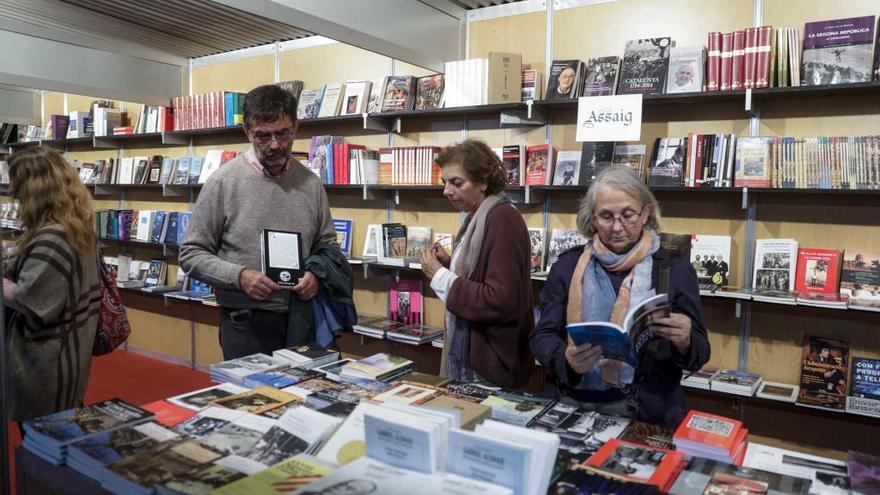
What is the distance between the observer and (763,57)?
121 inches

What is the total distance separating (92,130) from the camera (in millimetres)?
6738

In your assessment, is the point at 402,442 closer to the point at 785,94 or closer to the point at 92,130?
the point at 785,94

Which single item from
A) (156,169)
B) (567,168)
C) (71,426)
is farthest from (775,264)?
(156,169)

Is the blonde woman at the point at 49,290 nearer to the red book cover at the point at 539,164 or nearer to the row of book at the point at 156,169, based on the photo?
the red book cover at the point at 539,164

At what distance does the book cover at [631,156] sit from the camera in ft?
11.5

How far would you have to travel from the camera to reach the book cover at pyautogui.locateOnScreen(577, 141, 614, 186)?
3584 mm

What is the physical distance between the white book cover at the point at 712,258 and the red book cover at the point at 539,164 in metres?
0.94

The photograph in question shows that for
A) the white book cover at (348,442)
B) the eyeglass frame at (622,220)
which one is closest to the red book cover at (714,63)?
the eyeglass frame at (622,220)

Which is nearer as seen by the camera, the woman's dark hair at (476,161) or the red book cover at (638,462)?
the red book cover at (638,462)

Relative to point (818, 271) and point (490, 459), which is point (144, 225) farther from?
point (490, 459)

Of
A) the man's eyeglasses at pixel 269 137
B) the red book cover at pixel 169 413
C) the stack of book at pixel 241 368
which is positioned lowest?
the red book cover at pixel 169 413

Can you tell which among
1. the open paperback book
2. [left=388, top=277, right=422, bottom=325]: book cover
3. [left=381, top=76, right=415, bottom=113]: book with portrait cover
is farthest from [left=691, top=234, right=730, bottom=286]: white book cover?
[left=381, top=76, right=415, bottom=113]: book with portrait cover

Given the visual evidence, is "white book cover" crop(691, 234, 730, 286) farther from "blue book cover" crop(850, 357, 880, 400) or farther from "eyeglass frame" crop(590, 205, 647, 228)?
"eyeglass frame" crop(590, 205, 647, 228)

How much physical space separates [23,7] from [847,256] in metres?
5.32
